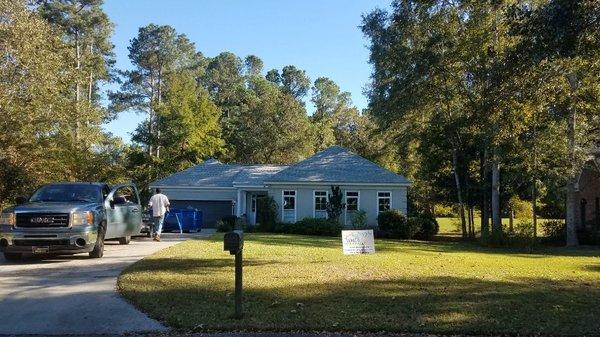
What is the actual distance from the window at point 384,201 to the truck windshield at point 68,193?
20.4 m

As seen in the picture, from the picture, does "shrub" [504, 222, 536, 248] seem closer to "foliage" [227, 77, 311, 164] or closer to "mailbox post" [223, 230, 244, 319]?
"mailbox post" [223, 230, 244, 319]

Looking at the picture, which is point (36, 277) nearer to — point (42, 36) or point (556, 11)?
point (556, 11)

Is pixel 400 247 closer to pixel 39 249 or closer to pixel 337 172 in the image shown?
pixel 39 249

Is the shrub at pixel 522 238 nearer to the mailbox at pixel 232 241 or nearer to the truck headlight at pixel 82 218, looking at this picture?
the truck headlight at pixel 82 218

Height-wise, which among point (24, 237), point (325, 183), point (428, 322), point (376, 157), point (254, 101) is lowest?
point (428, 322)

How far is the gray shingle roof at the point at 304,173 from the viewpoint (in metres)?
32.3

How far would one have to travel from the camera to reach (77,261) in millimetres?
12562

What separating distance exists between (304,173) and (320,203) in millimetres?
2052

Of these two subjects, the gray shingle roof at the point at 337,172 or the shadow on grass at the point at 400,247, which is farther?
the gray shingle roof at the point at 337,172

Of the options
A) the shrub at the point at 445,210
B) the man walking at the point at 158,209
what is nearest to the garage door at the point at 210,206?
the shrub at the point at 445,210

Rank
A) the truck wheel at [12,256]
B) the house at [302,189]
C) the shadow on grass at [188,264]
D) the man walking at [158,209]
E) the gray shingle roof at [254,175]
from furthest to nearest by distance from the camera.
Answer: the gray shingle roof at [254,175] → the house at [302,189] → the man walking at [158,209] → the truck wheel at [12,256] → the shadow on grass at [188,264]

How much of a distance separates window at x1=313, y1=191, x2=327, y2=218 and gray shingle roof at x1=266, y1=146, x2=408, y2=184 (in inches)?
34.6

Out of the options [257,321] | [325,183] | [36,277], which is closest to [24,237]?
[36,277]

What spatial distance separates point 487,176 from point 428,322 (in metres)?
27.6
